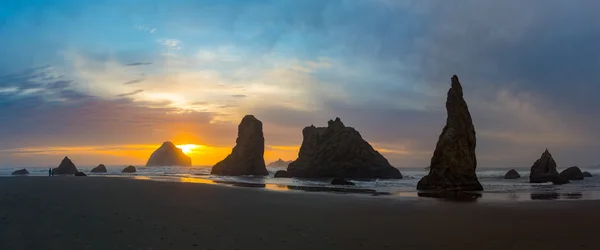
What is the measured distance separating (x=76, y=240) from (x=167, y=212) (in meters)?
7.23

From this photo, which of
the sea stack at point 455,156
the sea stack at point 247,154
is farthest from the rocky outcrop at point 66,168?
the sea stack at point 455,156

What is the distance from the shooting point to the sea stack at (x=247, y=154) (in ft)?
361

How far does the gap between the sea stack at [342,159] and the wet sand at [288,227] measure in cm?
7317

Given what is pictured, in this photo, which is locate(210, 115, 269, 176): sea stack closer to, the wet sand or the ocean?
the ocean

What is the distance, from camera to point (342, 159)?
96.7 metres

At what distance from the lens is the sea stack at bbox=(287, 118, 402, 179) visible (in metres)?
95.1

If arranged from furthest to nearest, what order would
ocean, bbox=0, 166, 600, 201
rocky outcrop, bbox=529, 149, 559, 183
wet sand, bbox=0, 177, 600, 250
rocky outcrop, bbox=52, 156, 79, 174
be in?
rocky outcrop, bbox=52, 156, 79, 174 < rocky outcrop, bbox=529, 149, 559, 183 < ocean, bbox=0, 166, 600, 201 < wet sand, bbox=0, 177, 600, 250

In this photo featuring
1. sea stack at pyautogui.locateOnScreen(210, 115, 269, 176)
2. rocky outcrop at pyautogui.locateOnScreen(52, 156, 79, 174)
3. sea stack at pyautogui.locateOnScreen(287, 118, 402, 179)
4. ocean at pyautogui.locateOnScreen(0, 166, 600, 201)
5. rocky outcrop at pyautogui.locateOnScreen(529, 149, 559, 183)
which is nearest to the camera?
ocean at pyautogui.locateOnScreen(0, 166, 600, 201)

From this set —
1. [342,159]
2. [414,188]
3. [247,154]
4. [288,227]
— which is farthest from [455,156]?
[247,154]

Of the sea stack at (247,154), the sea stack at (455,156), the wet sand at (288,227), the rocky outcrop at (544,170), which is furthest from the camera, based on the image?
the sea stack at (247,154)

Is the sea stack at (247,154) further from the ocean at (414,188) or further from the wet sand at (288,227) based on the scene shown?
the wet sand at (288,227)

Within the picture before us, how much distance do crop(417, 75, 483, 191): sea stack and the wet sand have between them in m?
20.3

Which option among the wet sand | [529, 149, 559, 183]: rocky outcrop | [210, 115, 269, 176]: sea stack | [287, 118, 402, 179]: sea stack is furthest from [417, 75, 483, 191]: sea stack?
[210, 115, 269, 176]: sea stack

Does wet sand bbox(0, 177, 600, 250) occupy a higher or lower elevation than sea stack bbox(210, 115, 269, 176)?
lower
